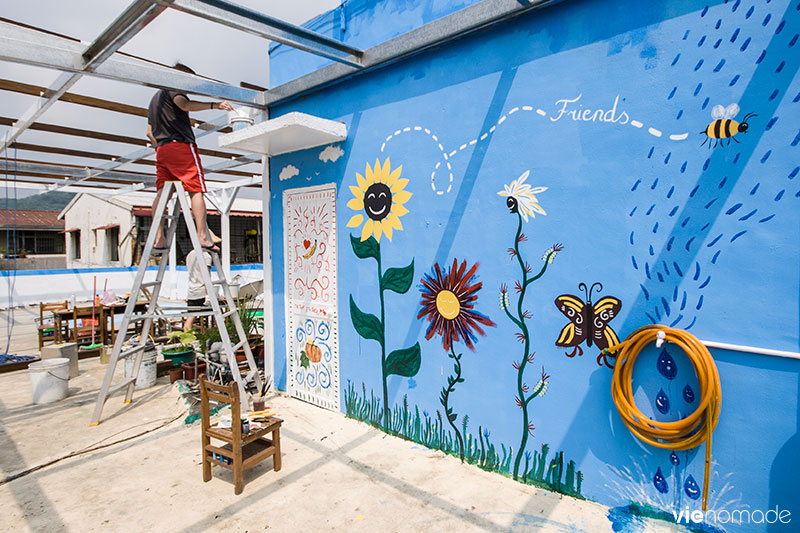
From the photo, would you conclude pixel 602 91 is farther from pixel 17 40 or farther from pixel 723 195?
pixel 17 40

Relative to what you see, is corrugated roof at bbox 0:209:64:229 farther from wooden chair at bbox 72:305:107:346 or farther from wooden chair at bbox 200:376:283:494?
wooden chair at bbox 200:376:283:494

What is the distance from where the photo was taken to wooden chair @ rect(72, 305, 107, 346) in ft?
24.6

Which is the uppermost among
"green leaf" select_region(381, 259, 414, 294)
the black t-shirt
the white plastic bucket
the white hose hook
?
the black t-shirt

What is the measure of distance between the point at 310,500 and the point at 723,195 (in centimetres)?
328

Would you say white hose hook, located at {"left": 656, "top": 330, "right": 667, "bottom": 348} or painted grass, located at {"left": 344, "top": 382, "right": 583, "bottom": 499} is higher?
white hose hook, located at {"left": 656, "top": 330, "right": 667, "bottom": 348}

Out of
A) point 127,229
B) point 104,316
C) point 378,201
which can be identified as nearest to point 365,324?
point 378,201

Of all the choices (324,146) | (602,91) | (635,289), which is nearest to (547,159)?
(602,91)

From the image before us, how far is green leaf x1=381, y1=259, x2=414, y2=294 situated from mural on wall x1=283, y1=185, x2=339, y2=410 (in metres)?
0.73

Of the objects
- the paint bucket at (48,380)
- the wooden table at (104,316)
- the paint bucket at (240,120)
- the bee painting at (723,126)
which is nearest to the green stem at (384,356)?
the paint bucket at (240,120)

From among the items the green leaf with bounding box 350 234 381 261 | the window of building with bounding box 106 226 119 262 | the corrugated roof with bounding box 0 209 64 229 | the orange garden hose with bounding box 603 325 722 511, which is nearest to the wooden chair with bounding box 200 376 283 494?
the green leaf with bounding box 350 234 381 261

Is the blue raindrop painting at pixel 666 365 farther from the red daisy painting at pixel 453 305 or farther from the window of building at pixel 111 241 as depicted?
the window of building at pixel 111 241

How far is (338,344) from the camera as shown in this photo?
4.57m

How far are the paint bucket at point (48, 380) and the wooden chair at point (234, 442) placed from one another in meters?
3.03

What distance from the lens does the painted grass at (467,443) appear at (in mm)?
3049
